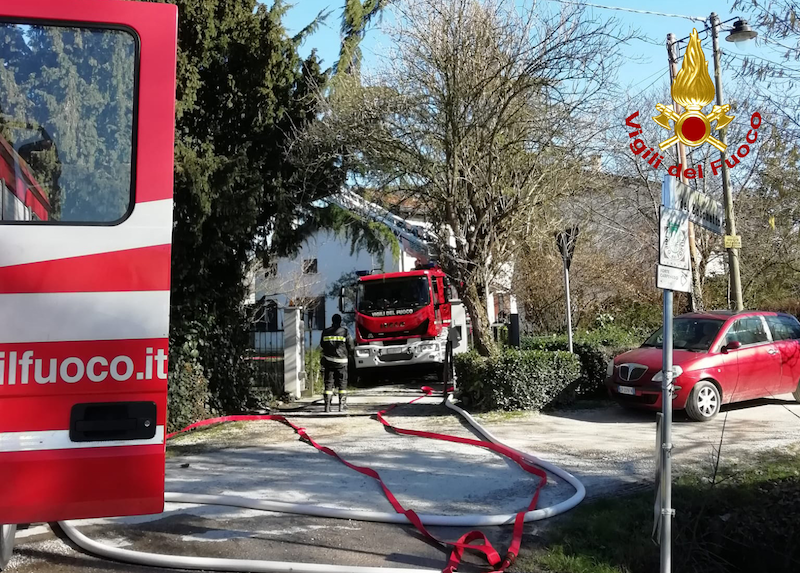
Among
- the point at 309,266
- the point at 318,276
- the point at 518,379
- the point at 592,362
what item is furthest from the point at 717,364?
the point at 318,276

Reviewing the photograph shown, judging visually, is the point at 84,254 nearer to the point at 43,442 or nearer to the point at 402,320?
the point at 43,442

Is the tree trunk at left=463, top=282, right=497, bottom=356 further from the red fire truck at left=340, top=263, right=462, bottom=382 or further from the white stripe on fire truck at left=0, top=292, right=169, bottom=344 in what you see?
the white stripe on fire truck at left=0, top=292, right=169, bottom=344

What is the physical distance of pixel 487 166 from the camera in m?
11.4

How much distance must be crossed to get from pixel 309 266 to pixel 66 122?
84.4 feet

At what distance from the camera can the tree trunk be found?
467 inches

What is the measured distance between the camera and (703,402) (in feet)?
32.9

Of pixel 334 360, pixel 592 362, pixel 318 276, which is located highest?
pixel 318 276

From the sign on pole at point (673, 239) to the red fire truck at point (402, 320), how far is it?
35.8ft

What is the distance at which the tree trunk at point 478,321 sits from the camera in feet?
38.9

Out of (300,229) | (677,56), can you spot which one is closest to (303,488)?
(300,229)

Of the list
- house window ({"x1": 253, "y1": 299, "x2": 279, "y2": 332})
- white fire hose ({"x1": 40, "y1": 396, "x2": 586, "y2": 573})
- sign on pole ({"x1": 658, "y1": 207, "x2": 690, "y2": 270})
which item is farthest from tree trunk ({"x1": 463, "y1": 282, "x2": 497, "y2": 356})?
sign on pole ({"x1": 658, "y1": 207, "x2": 690, "y2": 270})

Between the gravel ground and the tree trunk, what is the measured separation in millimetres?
1403

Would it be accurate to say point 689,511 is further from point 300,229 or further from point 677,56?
point 677,56

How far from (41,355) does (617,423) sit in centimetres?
880
